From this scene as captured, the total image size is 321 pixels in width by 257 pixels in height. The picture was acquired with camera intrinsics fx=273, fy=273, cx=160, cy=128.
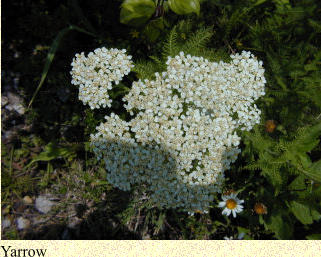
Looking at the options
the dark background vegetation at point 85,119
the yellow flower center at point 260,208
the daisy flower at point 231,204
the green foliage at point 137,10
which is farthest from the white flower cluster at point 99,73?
the yellow flower center at point 260,208

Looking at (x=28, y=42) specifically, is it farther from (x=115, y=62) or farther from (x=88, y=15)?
(x=115, y=62)

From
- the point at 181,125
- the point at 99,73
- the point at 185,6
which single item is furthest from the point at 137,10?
the point at 181,125

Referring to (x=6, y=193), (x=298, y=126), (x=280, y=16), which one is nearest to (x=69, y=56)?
(x=6, y=193)

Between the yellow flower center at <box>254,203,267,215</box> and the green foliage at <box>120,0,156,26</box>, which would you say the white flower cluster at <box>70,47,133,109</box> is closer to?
the green foliage at <box>120,0,156,26</box>

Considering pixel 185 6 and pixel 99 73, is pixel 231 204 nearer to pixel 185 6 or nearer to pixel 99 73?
pixel 99 73

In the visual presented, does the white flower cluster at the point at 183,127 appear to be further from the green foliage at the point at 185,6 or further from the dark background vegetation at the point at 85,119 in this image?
the dark background vegetation at the point at 85,119

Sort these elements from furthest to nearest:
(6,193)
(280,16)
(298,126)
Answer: (6,193)
(280,16)
(298,126)

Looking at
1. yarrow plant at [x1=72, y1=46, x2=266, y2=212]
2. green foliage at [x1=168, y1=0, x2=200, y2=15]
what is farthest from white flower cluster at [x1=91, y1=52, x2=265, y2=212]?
green foliage at [x1=168, y1=0, x2=200, y2=15]
